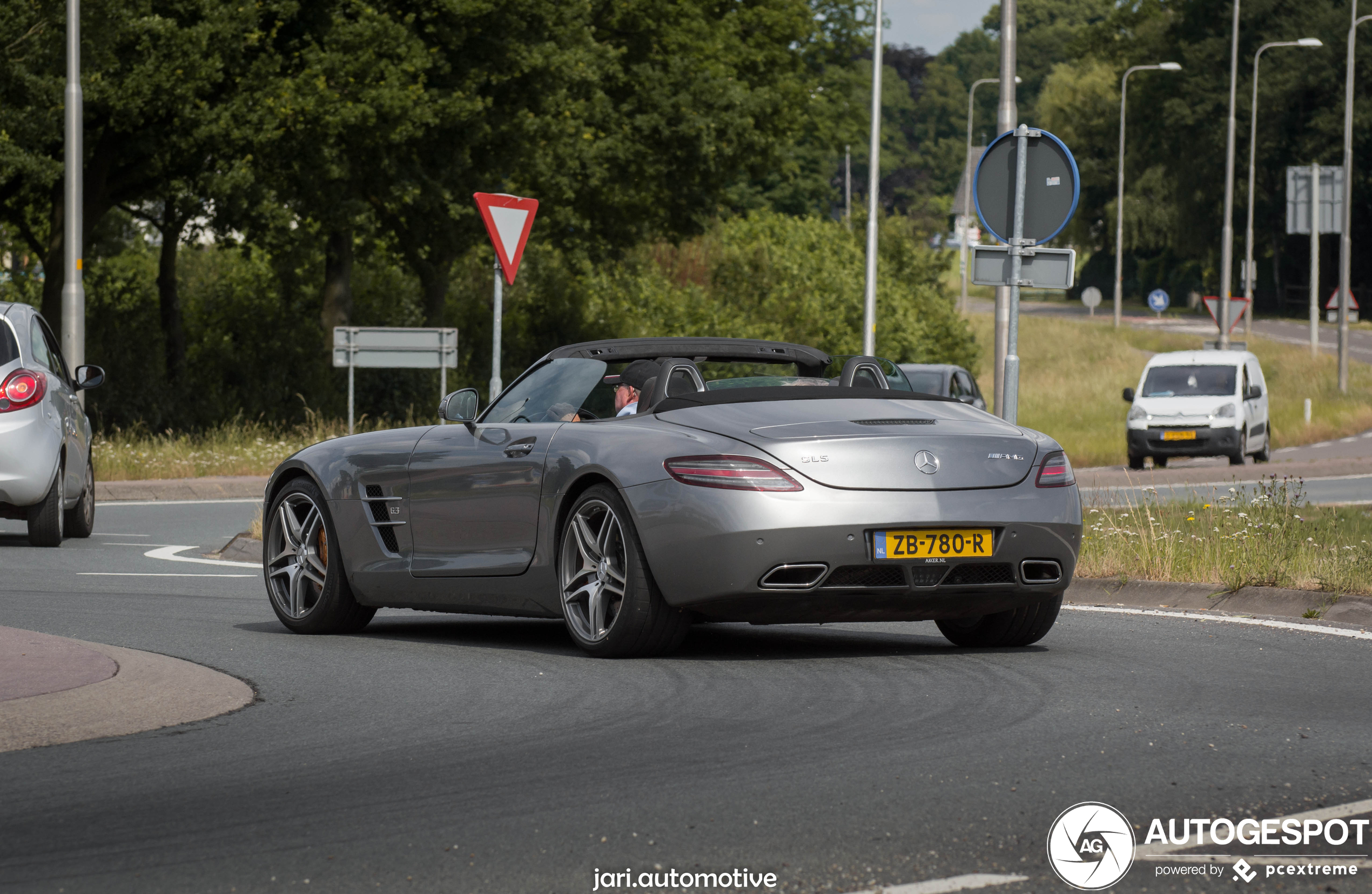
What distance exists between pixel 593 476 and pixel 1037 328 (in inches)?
2750

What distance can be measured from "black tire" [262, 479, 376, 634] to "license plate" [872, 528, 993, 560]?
114 inches

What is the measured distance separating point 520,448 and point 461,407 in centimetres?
50

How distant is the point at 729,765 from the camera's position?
19.3ft

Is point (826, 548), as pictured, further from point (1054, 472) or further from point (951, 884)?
point (951, 884)

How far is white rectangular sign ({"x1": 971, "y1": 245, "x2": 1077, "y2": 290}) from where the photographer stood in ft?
44.1

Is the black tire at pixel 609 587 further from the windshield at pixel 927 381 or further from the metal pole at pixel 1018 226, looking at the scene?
the windshield at pixel 927 381

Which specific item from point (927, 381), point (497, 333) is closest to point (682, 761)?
point (497, 333)

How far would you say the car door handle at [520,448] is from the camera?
8719 millimetres

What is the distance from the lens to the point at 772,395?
8.51 metres

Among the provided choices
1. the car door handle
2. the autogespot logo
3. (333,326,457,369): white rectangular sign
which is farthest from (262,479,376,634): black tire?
(333,326,457,369): white rectangular sign

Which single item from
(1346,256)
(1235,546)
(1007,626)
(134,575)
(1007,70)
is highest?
(1346,256)

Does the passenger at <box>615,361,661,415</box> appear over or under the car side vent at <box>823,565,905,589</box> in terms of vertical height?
over

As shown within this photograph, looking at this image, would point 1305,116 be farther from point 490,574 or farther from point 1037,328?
point 490,574

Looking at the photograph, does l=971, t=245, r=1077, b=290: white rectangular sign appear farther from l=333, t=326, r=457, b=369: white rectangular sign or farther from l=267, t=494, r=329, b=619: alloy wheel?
l=333, t=326, r=457, b=369: white rectangular sign
